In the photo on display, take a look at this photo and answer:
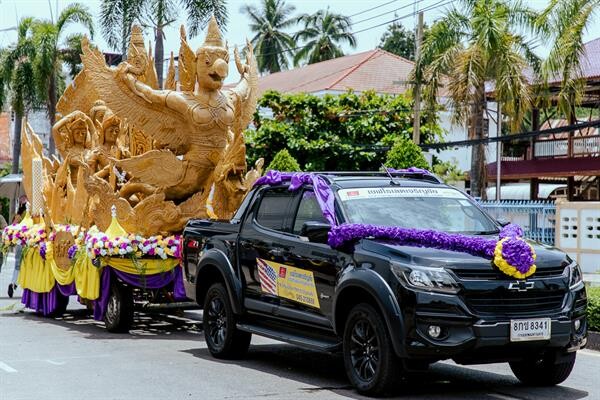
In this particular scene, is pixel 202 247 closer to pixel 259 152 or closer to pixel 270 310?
pixel 270 310

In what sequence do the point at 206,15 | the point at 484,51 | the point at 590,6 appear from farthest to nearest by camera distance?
1. the point at 206,15
2. the point at 484,51
3. the point at 590,6

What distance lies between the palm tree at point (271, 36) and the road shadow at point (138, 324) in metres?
58.9

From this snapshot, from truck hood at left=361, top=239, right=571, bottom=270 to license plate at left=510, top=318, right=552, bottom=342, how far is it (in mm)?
474

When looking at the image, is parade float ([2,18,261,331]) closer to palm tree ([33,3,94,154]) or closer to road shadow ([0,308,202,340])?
road shadow ([0,308,202,340])

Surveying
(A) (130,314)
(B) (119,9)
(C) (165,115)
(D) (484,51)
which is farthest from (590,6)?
(B) (119,9)

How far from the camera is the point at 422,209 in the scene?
344 inches

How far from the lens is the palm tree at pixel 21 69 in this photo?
38844mm

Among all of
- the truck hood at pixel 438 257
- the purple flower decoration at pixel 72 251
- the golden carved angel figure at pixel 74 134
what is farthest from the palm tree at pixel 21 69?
the truck hood at pixel 438 257

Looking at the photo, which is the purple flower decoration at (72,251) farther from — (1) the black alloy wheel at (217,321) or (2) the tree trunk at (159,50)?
(2) the tree trunk at (159,50)

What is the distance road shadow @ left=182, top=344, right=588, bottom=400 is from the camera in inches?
317

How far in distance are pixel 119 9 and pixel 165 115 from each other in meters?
17.4

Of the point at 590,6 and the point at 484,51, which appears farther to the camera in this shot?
the point at 484,51

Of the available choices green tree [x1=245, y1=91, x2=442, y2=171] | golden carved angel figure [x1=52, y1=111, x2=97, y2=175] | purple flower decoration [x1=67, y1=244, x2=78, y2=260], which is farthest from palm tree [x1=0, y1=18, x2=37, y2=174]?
purple flower decoration [x1=67, y1=244, x2=78, y2=260]

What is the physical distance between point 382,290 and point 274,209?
2.42 meters
